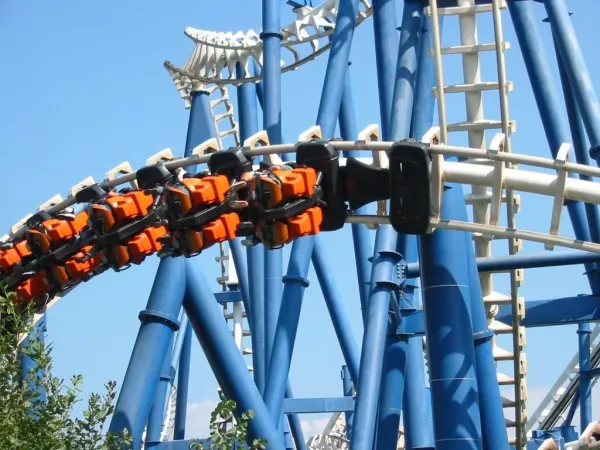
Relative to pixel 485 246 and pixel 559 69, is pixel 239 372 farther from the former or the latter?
pixel 559 69

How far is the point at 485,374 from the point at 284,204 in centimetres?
252

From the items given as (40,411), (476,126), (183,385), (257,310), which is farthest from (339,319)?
(40,411)

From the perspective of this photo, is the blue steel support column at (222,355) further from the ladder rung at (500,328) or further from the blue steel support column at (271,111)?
the blue steel support column at (271,111)

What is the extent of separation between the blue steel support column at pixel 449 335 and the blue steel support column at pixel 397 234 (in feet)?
5.67

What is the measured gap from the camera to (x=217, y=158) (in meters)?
6.69

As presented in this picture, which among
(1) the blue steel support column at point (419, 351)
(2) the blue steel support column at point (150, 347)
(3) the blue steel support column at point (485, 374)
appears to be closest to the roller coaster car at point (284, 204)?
(3) the blue steel support column at point (485, 374)

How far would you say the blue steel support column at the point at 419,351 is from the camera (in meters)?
8.95

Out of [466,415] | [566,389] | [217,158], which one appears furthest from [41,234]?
[566,389]

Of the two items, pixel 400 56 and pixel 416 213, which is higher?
pixel 400 56

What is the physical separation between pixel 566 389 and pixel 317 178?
42.0 ft

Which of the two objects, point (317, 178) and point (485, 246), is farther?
point (485, 246)

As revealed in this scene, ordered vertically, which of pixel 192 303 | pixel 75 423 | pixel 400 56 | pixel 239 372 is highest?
pixel 400 56

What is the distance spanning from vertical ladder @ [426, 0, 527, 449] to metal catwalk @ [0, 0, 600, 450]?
1 centimetres

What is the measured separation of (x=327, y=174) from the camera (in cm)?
659
